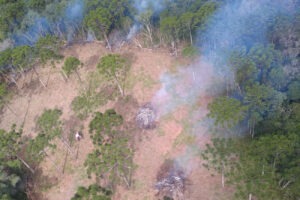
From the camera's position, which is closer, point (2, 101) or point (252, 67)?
point (252, 67)

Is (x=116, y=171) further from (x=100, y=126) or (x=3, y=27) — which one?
(x=3, y=27)

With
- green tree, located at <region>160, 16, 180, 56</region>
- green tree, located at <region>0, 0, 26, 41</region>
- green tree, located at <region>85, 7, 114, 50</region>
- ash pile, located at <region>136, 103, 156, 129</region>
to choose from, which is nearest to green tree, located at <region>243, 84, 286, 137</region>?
ash pile, located at <region>136, 103, 156, 129</region>

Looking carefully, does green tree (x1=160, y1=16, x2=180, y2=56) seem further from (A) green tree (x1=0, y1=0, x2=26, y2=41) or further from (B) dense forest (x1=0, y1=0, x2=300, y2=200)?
(A) green tree (x1=0, y1=0, x2=26, y2=41)

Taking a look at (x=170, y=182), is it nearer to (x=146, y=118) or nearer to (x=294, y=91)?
(x=146, y=118)

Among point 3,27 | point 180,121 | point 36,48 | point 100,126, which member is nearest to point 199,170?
point 180,121

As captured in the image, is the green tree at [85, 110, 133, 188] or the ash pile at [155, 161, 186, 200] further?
the ash pile at [155, 161, 186, 200]

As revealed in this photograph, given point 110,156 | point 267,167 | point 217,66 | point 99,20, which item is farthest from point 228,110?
point 99,20

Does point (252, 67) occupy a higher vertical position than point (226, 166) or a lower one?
higher
